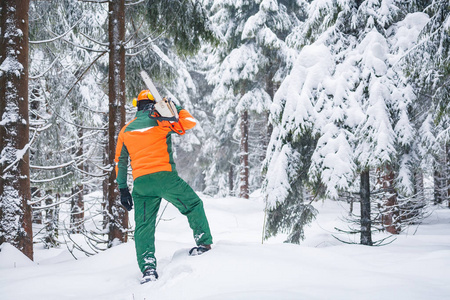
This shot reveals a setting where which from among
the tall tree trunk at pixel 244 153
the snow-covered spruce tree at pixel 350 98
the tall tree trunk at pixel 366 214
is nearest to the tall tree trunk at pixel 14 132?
the snow-covered spruce tree at pixel 350 98

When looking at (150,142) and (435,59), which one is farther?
(435,59)

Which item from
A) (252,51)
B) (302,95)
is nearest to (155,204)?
(302,95)

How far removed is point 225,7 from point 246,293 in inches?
580

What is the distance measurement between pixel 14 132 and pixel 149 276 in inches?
108

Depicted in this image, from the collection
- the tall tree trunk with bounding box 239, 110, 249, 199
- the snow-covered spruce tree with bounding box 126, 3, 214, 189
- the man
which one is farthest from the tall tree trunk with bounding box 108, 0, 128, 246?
the tall tree trunk with bounding box 239, 110, 249, 199

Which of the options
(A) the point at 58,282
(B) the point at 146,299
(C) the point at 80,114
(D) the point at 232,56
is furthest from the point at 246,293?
(D) the point at 232,56

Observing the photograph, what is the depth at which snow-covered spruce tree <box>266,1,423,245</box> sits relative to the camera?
15.6 ft

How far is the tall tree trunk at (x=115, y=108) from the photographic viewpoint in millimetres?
5172

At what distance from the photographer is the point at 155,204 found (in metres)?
3.49

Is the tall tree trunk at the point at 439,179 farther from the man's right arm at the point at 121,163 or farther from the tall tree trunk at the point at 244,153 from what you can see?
the man's right arm at the point at 121,163

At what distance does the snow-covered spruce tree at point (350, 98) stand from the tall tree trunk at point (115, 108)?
258cm

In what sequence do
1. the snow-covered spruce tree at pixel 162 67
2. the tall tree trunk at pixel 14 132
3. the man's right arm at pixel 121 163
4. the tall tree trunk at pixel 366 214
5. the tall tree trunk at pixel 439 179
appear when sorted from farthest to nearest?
the tall tree trunk at pixel 439 179, the snow-covered spruce tree at pixel 162 67, the tall tree trunk at pixel 366 214, the tall tree trunk at pixel 14 132, the man's right arm at pixel 121 163

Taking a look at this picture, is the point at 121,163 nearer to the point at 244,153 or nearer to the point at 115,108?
the point at 115,108

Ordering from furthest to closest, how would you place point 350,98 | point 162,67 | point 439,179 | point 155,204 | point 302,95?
point 439,179
point 162,67
point 302,95
point 350,98
point 155,204
